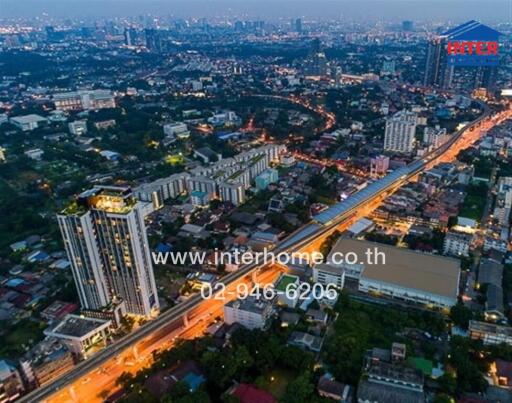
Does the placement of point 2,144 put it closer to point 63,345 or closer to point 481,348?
point 63,345

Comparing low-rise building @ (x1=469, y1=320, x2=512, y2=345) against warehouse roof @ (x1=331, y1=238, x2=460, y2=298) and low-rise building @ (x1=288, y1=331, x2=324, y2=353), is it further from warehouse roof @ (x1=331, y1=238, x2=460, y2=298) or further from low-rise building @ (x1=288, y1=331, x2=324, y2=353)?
low-rise building @ (x1=288, y1=331, x2=324, y2=353)

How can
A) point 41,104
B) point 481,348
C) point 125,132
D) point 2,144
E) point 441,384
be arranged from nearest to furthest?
1. point 441,384
2. point 481,348
3. point 2,144
4. point 125,132
5. point 41,104

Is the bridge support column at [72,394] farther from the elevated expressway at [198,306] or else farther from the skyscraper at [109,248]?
the skyscraper at [109,248]

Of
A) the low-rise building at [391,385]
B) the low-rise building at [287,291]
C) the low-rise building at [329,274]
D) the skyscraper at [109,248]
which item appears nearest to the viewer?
the low-rise building at [391,385]

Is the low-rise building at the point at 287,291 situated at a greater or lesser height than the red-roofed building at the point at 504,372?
greater

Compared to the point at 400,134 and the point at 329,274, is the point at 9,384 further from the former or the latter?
the point at 400,134

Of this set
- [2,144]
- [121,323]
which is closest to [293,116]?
[2,144]

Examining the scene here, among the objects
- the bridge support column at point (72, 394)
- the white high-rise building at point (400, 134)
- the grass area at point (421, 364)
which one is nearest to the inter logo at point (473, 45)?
the white high-rise building at point (400, 134)
